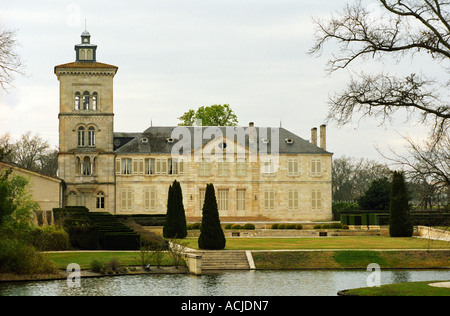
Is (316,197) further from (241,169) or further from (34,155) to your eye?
(34,155)

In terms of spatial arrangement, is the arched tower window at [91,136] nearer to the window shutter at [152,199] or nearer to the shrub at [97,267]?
the window shutter at [152,199]

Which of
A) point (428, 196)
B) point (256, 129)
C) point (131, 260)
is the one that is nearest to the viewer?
point (428, 196)

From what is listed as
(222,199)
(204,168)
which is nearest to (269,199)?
(222,199)

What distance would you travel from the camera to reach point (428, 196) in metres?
17.0

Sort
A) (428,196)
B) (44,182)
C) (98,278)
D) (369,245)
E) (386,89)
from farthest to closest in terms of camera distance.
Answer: (44,182) → (369,245) → (98,278) → (386,89) → (428,196)

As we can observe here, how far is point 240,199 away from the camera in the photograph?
59000 mm

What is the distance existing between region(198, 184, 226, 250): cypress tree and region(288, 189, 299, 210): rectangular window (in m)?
26.8

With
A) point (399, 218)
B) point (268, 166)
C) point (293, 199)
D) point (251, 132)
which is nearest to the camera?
point (399, 218)

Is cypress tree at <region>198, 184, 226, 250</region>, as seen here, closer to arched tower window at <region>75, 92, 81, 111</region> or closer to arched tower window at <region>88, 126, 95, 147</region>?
arched tower window at <region>88, 126, 95, 147</region>

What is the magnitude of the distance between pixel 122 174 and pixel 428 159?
1683 inches

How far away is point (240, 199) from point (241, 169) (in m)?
2.51

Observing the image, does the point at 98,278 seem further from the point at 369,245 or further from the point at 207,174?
the point at 207,174

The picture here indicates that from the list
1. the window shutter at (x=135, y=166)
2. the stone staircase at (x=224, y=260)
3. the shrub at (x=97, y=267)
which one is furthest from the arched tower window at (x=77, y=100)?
the shrub at (x=97, y=267)

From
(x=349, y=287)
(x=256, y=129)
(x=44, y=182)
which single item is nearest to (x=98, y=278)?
(x=349, y=287)
